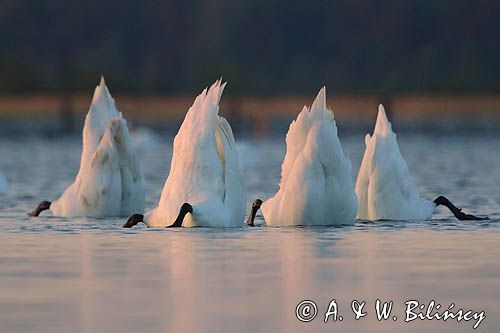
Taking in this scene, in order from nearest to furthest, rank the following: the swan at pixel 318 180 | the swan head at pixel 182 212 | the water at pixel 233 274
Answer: the water at pixel 233 274 < the swan head at pixel 182 212 < the swan at pixel 318 180

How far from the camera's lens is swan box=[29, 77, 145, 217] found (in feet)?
68.5

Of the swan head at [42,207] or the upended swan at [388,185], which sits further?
the swan head at [42,207]

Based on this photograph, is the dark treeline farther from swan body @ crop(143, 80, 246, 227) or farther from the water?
swan body @ crop(143, 80, 246, 227)

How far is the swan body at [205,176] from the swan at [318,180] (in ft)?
1.76

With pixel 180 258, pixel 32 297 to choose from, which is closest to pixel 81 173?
pixel 180 258

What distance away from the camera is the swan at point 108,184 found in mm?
20891

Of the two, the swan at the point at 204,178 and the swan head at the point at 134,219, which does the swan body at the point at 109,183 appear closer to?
the swan head at the point at 134,219

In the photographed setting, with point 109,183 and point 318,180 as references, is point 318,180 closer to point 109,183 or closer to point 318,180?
point 318,180

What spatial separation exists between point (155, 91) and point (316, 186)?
212 feet

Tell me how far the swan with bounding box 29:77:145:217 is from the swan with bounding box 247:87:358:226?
286 centimetres

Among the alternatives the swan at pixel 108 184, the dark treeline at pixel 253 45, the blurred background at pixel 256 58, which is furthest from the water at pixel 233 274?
the dark treeline at pixel 253 45

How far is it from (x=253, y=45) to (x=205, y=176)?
69823mm

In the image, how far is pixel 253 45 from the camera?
3465 inches
